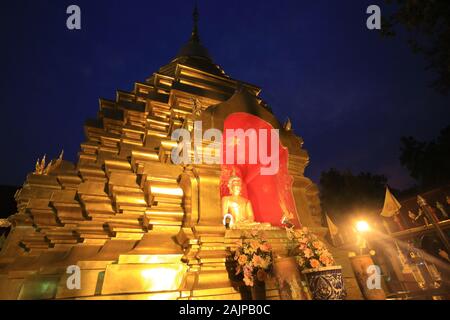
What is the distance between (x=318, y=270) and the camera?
3834 millimetres

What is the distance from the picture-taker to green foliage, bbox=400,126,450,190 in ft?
63.8

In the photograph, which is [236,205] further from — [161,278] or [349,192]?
[349,192]

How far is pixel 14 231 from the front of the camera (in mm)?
6371

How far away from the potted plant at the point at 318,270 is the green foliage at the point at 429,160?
66.4ft

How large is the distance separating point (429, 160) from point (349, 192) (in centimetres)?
1169

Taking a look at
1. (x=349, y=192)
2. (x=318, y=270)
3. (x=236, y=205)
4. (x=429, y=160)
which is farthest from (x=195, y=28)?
(x=349, y=192)

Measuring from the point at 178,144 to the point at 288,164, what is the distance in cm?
293

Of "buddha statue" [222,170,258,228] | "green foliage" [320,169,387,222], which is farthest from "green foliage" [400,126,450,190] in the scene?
"buddha statue" [222,170,258,228]

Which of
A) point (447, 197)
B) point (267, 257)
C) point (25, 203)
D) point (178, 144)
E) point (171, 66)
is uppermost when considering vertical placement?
point (171, 66)

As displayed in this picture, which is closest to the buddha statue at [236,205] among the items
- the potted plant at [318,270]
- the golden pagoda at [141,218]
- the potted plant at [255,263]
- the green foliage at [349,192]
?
the golden pagoda at [141,218]
